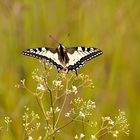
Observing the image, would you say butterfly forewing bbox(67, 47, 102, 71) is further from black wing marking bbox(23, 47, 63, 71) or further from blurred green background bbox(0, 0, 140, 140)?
blurred green background bbox(0, 0, 140, 140)

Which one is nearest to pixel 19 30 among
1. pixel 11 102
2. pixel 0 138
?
pixel 11 102

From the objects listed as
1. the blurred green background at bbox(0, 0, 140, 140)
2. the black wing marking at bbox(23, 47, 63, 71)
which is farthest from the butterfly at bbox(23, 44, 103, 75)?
the blurred green background at bbox(0, 0, 140, 140)

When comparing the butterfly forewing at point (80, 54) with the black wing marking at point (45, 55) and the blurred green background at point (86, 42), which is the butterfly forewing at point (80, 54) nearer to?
the black wing marking at point (45, 55)

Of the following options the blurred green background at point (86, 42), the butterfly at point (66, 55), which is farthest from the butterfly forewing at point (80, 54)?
the blurred green background at point (86, 42)

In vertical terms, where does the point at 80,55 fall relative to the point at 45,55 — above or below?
above

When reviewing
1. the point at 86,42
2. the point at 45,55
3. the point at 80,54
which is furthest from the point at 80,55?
the point at 86,42

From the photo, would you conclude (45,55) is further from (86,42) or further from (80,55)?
(86,42)
